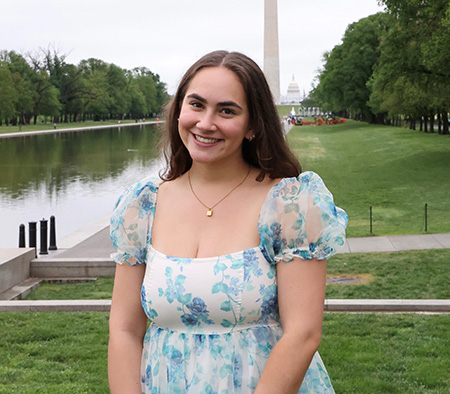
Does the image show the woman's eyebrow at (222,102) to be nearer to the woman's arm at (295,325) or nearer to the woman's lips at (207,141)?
the woman's lips at (207,141)

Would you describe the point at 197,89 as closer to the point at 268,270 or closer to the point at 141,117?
the point at 268,270

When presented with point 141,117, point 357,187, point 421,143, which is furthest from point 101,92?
point 357,187

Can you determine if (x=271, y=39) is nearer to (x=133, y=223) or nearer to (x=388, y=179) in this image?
(x=388, y=179)

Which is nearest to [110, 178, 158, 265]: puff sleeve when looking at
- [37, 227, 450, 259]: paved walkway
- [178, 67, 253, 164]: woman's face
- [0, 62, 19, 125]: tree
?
[178, 67, 253, 164]: woman's face

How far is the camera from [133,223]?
2592 millimetres

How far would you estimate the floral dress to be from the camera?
2338mm

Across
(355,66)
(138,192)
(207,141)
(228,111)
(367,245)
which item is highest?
(355,66)

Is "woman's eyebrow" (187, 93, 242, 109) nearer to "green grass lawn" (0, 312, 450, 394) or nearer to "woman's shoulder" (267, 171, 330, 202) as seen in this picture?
"woman's shoulder" (267, 171, 330, 202)

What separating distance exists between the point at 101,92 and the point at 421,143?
7611cm

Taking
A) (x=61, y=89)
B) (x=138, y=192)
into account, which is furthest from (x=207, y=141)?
(x=61, y=89)

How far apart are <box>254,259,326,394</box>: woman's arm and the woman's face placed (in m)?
0.46

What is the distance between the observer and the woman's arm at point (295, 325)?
89.4 inches

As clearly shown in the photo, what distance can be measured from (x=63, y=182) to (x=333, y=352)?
2536 centimetres

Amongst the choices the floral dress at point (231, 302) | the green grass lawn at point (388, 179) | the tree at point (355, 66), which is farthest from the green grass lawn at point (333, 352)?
the tree at point (355, 66)
